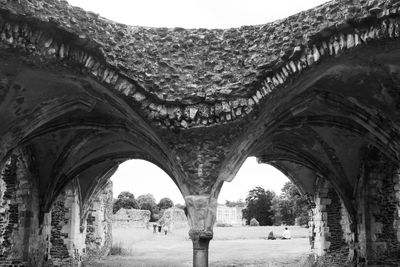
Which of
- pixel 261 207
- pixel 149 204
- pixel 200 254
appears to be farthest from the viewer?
pixel 149 204

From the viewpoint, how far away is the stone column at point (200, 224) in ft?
25.0

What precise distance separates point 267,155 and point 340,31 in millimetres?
6010

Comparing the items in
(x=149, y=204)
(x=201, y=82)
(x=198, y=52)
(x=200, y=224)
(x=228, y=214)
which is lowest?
(x=228, y=214)

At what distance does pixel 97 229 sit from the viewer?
57.9 ft

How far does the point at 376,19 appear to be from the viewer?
6.83 m

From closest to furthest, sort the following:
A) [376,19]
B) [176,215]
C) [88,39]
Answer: [376,19]
[88,39]
[176,215]

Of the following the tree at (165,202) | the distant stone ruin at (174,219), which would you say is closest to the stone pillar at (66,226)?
the distant stone ruin at (174,219)

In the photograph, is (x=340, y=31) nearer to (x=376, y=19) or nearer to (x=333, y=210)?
(x=376, y=19)

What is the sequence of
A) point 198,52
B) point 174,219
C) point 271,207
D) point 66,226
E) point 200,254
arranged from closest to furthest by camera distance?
1. point 200,254
2. point 198,52
3. point 66,226
4. point 174,219
5. point 271,207

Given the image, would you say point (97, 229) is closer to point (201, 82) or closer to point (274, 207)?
point (201, 82)

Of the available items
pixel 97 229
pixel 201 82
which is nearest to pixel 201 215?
pixel 201 82

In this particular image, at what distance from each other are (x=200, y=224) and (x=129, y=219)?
26712 millimetres

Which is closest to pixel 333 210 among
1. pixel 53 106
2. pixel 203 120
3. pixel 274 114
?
pixel 274 114

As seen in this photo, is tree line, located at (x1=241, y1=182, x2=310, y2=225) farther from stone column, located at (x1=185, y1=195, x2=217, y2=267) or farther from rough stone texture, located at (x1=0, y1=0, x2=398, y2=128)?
stone column, located at (x1=185, y1=195, x2=217, y2=267)
